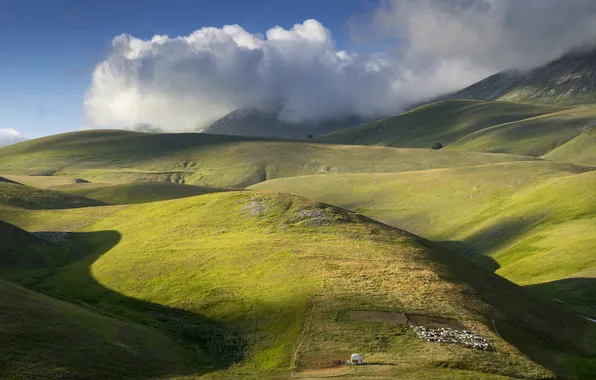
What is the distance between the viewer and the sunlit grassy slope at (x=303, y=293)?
60531 mm

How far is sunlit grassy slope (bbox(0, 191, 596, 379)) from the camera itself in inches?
2383

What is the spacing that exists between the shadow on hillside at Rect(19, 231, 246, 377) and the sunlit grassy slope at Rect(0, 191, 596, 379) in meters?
0.27

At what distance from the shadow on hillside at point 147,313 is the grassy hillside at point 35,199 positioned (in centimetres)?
6554

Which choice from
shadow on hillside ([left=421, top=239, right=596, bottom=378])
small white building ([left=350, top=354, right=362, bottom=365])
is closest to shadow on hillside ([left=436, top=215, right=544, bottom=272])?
shadow on hillside ([left=421, top=239, right=596, bottom=378])

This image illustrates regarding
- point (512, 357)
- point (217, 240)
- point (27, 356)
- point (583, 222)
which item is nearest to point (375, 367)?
point (512, 357)

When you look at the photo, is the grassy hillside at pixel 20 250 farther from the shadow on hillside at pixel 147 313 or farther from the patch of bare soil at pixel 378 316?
the patch of bare soil at pixel 378 316

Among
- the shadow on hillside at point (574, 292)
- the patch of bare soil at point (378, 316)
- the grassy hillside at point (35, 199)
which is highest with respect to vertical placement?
the grassy hillside at point (35, 199)

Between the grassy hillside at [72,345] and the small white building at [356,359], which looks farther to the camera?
the small white building at [356,359]

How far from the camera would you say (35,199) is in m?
183

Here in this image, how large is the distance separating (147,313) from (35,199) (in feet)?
397

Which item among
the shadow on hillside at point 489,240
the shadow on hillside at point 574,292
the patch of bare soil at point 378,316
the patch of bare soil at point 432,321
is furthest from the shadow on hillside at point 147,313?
the shadow on hillside at point 489,240

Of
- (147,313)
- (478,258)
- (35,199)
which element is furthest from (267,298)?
(35,199)

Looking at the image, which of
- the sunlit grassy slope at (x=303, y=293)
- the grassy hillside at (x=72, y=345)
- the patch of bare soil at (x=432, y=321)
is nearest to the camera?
the grassy hillside at (x=72, y=345)

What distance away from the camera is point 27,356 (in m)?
51.7
